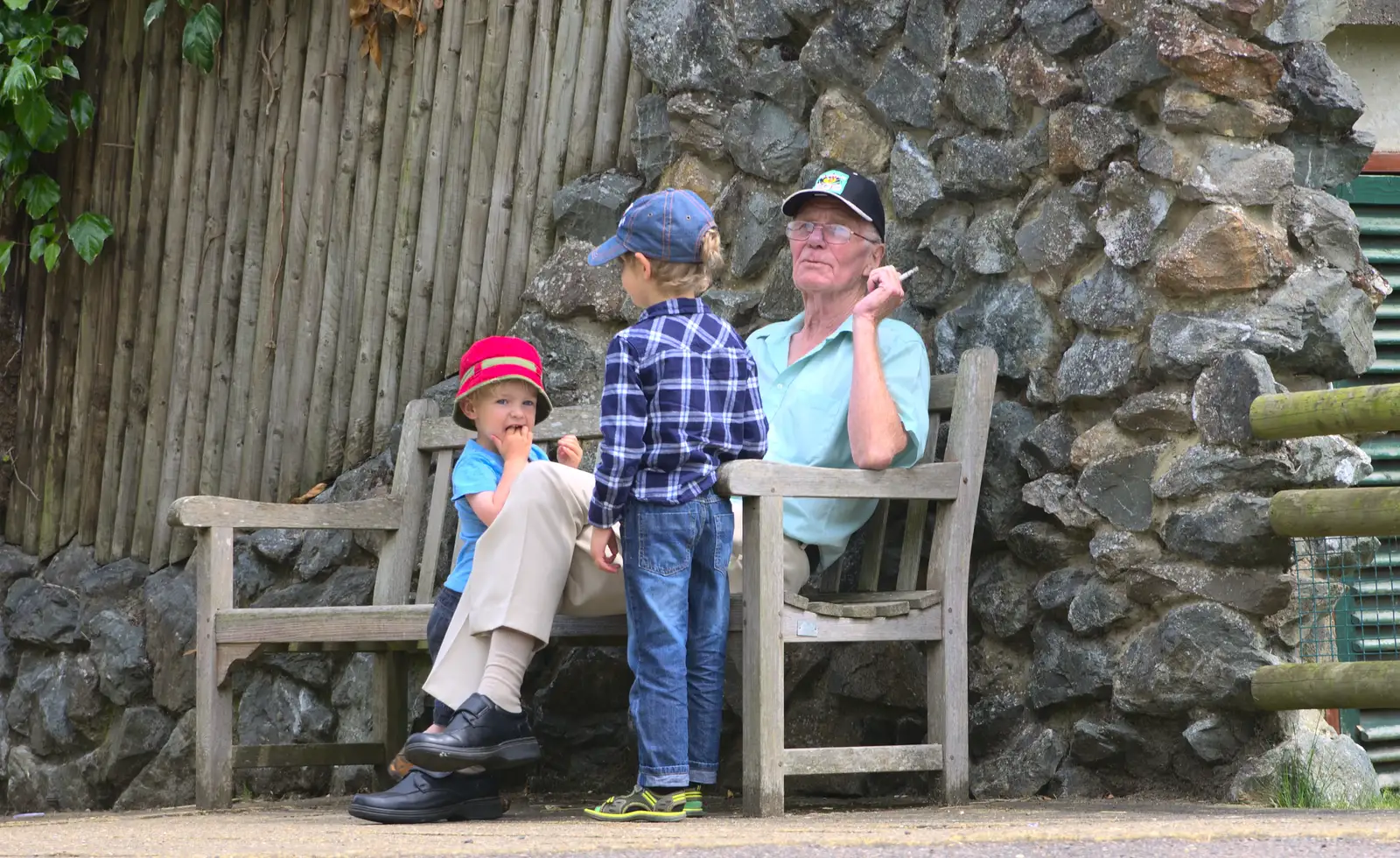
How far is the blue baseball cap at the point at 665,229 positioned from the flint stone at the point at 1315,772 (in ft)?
5.04

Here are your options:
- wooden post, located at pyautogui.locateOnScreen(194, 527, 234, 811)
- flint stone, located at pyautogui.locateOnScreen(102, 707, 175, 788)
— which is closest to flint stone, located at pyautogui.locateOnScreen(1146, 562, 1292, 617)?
Result: wooden post, located at pyautogui.locateOnScreen(194, 527, 234, 811)

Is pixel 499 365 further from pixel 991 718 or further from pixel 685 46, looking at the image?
pixel 991 718

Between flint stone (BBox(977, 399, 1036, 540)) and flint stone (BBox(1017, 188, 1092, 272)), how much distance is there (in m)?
0.34

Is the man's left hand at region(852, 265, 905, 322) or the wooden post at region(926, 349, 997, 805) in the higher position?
the man's left hand at region(852, 265, 905, 322)

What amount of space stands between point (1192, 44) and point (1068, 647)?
1310mm

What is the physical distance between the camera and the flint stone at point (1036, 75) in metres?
3.97

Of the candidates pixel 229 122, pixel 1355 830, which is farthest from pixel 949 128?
pixel 229 122

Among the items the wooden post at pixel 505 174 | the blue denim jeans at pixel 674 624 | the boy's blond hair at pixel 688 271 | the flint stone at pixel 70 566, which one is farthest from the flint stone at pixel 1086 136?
the flint stone at pixel 70 566

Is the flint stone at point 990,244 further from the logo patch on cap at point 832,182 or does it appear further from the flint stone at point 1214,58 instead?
the flint stone at point 1214,58

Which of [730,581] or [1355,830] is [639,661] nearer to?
[730,581]

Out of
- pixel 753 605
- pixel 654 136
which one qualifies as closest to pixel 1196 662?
pixel 753 605

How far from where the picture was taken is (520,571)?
3549 mm

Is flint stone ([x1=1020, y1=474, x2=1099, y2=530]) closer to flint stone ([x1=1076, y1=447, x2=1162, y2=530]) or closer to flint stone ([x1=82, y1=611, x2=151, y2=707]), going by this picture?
flint stone ([x1=1076, y1=447, x2=1162, y2=530])

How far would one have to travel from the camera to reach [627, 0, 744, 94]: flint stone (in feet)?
15.5
